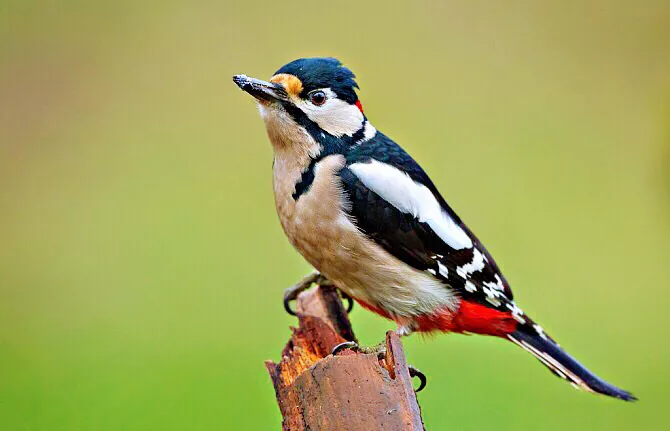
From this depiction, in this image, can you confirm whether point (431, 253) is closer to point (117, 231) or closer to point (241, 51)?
point (117, 231)

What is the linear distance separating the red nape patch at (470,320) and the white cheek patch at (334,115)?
62cm

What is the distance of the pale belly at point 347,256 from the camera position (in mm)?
2850

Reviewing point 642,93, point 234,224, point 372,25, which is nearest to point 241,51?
point 372,25

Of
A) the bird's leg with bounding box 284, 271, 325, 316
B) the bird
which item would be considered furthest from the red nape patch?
the bird's leg with bounding box 284, 271, 325, 316

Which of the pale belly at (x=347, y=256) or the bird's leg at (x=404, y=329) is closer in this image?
the pale belly at (x=347, y=256)

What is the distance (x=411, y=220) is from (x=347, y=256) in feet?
0.74

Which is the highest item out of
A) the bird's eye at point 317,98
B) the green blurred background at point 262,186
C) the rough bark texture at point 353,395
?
the green blurred background at point 262,186

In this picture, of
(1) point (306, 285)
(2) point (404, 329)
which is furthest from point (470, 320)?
(1) point (306, 285)

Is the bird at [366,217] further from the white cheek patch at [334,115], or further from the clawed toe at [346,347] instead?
the clawed toe at [346,347]

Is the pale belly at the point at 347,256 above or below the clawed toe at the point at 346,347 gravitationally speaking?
above

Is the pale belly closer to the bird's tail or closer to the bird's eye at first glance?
the bird's eye

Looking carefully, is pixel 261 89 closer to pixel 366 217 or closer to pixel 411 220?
pixel 366 217

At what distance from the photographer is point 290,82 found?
9.29 ft

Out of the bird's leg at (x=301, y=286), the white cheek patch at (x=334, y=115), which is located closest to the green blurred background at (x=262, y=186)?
the bird's leg at (x=301, y=286)
